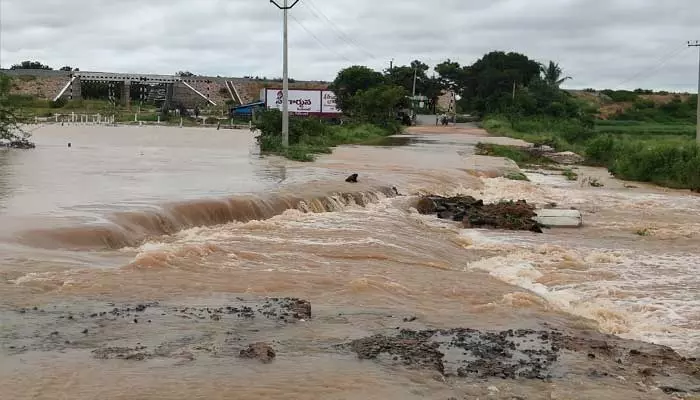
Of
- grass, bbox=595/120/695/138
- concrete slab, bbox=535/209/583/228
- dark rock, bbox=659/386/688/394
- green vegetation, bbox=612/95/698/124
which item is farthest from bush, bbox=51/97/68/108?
dark rock, bbox=659/386/688/394

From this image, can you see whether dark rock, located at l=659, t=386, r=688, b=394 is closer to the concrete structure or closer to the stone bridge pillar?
the concrete structure

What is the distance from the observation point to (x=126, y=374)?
6.01 meters

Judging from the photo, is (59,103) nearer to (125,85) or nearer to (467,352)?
(125,85)

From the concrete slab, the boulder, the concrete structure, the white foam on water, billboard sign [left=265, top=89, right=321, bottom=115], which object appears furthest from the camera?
the concrete structure

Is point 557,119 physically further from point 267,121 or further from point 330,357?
point 330,357

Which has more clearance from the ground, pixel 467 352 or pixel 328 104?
pixel 328 104

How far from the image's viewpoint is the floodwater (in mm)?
6141

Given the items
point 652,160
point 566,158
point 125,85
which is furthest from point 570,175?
point 125,85

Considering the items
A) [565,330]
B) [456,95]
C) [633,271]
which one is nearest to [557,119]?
[456,95]

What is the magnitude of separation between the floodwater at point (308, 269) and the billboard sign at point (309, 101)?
48499 millimetres

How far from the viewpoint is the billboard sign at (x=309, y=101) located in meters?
69.7

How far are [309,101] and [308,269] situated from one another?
203 ft

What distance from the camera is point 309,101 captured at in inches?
2820

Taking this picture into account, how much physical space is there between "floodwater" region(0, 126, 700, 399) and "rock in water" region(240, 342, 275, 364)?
106 mm
